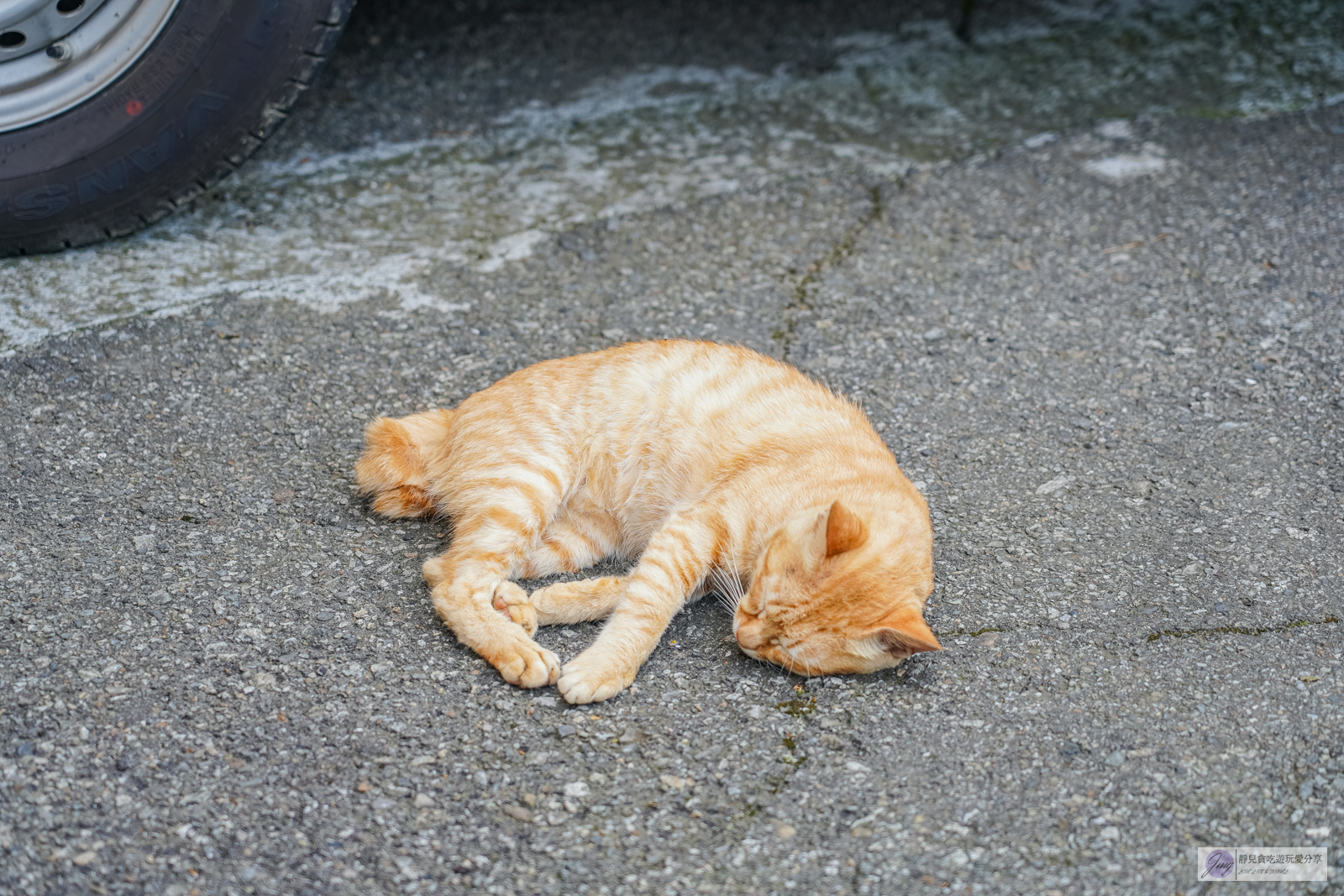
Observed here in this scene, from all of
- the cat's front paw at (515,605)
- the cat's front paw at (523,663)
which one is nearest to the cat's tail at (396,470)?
the cat's front paw at (515,605)

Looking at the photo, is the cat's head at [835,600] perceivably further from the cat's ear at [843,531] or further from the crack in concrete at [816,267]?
the crack in concrete at [816,267]

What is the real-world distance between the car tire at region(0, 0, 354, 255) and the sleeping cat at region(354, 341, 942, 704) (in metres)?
1.39

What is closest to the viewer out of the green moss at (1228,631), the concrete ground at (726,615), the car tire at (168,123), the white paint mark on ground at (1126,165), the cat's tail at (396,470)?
the concrete ground at (726,615)

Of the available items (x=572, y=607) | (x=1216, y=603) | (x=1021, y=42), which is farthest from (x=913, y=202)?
(x=572, y=607)

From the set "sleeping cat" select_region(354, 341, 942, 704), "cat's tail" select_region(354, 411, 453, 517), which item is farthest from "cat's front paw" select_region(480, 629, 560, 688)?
"cat's tail" select_region(354, 411, 453, 517)

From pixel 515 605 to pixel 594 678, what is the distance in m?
0.36

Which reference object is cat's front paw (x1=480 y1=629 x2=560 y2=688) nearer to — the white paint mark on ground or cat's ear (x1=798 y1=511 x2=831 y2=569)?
cat's ear (x1=798 y1=511 x2=831 y2=569)

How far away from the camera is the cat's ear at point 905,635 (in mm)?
2482

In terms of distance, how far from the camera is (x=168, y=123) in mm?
3742

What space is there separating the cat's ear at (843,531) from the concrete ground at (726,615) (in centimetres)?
35

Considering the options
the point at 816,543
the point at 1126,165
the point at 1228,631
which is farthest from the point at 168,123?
the point at 1126,165

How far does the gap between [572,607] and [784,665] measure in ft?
1.96

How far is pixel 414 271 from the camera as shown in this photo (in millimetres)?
4234

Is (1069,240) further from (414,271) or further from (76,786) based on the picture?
(76,786)
